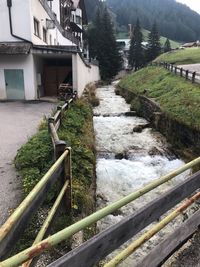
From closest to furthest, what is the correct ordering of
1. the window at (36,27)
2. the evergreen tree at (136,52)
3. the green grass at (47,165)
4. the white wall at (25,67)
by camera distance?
the green grass at (47,165) → the white wall at (25,67) → the window at (36,27) → the evergreen tree at (136,52)

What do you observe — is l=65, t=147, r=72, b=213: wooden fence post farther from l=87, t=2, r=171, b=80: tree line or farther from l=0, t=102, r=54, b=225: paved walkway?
l=87, t=2, r=171, b=80: tree line

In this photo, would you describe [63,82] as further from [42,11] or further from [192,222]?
[192,222]

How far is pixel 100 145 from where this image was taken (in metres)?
13.8

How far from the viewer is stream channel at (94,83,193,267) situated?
756 centimetres

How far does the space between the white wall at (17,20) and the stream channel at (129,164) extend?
8494mm

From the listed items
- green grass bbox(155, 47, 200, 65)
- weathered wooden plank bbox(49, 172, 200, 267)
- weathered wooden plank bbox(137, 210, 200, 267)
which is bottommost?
weathered wooden plank bbox(137, 210, 200, 267)

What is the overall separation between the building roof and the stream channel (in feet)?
22.9

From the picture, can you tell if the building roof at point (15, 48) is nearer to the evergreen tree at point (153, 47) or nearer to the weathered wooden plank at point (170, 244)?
the weathered wooden plank at point (170, 244)

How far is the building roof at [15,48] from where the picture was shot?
19.6 m

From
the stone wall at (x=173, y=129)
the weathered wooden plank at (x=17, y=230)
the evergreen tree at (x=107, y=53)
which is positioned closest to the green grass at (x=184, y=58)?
the evergreen tree at (x=107, y=53)

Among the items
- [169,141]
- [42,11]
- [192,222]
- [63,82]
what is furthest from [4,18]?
[192,222]

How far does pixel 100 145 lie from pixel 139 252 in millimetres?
7909

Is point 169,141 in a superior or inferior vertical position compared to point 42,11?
inferior

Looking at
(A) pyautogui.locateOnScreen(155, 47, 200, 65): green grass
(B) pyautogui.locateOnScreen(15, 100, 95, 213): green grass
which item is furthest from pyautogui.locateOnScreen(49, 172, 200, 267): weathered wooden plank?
(A) pyautogui.locateOnScreen(155, 47, 200, 65): green grass
